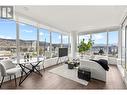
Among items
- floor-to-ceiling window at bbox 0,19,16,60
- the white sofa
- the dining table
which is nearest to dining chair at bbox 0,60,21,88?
the dining table

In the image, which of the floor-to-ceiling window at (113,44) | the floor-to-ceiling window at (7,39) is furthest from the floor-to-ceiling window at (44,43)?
the floor-to-ceiling window at (113,44)

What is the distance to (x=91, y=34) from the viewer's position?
7.95 meters

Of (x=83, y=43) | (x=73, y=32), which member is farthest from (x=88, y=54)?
(x=73, y=32)

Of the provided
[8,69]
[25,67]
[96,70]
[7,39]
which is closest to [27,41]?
[7,39]

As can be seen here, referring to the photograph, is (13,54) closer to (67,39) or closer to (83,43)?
(83,43)

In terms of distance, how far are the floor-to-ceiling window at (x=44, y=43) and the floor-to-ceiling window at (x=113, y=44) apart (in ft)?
12.4

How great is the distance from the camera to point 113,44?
22.7ft

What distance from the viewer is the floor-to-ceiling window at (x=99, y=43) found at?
725cm

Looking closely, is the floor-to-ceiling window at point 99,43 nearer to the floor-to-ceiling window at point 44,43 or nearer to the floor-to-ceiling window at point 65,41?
the floor-to-ceiling window at point 65,41

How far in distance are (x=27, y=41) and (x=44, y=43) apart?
131 cm

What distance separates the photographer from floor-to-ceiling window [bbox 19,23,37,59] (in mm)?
4727

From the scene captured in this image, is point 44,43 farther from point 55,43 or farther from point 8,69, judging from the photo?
point 8,69

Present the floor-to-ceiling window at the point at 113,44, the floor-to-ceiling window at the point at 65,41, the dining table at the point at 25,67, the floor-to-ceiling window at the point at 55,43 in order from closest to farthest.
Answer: the dining table at the point at 25,67, the floor-to-ceiling window at the point at 113,44, the floor-to-ceiling window at the point at 55,43, the floor-to-ceiling window at the point at 65,41
